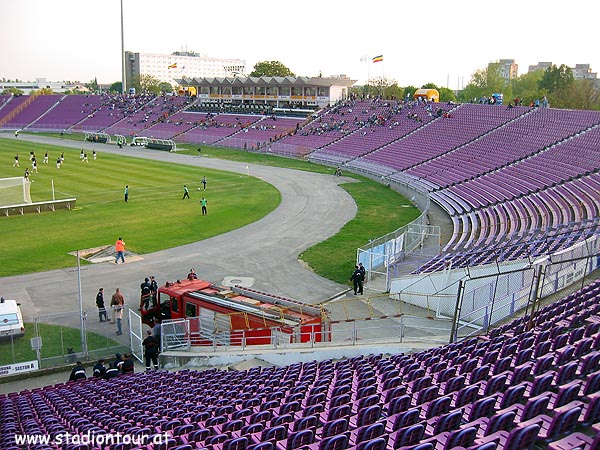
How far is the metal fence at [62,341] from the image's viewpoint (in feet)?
62.6

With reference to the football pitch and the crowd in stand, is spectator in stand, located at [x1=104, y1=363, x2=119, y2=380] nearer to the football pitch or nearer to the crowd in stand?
the crowd in stand

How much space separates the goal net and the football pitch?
1.68 metres

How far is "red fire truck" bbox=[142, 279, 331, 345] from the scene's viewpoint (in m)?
18.7

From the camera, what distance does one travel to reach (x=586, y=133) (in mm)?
47375

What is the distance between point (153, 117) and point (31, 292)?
8381 cm

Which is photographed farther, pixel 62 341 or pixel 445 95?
pixel 445 95

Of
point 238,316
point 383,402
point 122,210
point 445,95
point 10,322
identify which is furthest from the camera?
point 445,95

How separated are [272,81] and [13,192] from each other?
6232 cm

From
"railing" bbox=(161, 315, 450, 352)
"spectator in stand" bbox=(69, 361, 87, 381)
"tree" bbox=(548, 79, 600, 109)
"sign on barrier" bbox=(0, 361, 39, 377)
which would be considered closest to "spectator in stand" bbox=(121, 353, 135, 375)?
"spectator in stand" bbox=(69, 361, 87, 381)

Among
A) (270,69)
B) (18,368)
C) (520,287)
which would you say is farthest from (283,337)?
(270,69)

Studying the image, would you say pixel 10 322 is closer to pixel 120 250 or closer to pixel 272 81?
pixel 120 250

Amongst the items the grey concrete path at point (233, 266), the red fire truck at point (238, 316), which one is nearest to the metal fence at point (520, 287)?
the red fire truck at point (238, 316)

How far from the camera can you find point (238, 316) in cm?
1936

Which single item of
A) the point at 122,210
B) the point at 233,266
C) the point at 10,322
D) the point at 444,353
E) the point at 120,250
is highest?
the point at 444,353
